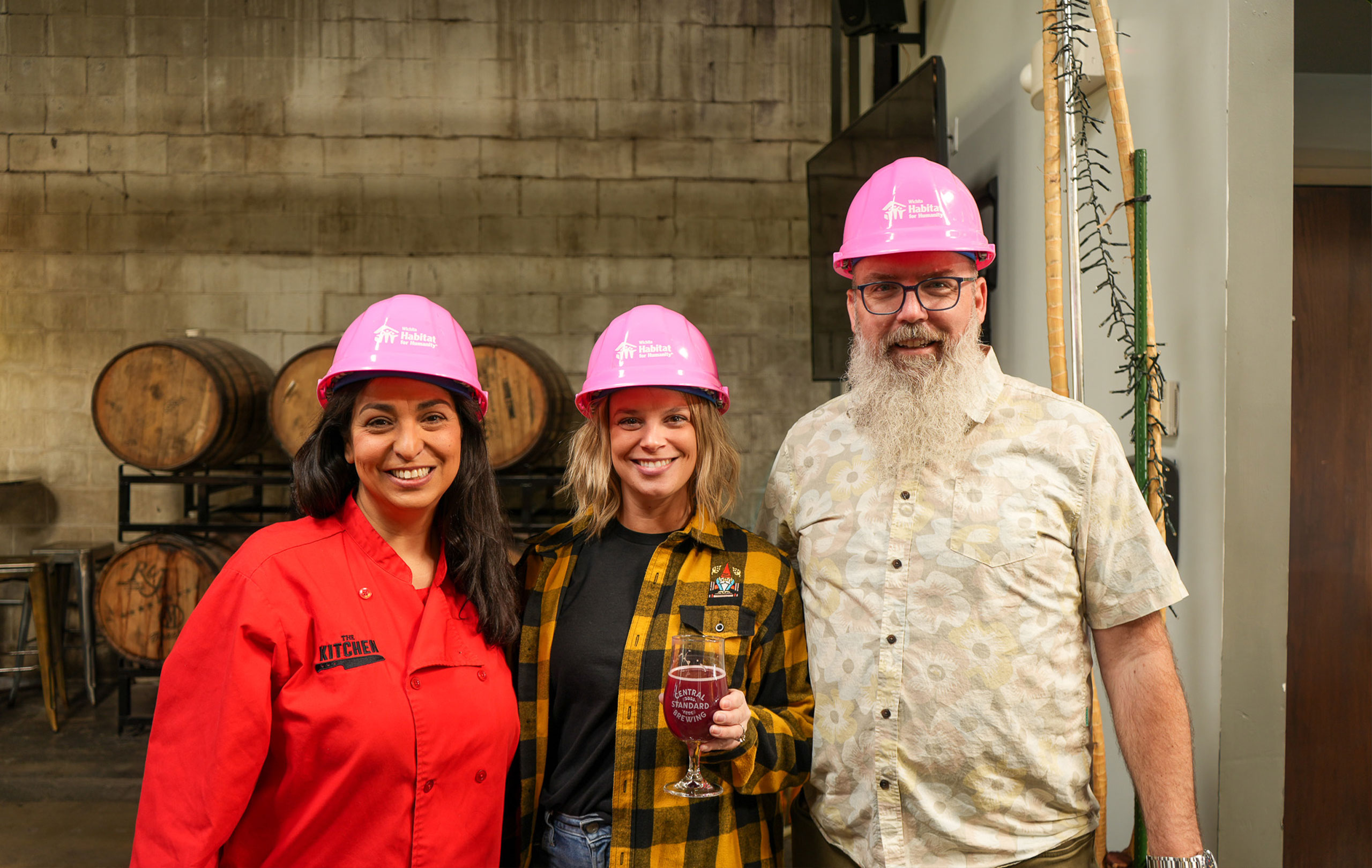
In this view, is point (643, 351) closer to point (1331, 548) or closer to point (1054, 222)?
point (1054, 222)

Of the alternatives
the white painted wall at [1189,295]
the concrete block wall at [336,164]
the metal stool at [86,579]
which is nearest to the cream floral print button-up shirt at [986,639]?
the white painted wall at [1189,295]

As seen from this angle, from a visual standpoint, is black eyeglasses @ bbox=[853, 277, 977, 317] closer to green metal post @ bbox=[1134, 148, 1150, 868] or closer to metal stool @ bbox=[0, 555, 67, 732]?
green metal post @ bbox=[1134, 148, 1150, 868]

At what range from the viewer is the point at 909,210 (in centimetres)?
146

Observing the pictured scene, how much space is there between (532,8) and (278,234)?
6.51 feet

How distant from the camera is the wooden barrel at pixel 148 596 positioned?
3865 millimetres

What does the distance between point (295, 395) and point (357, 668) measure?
284 centimetres

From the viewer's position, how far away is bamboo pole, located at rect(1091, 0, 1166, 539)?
1.75m

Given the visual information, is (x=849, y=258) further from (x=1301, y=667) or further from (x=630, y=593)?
(x=1301, y=667)

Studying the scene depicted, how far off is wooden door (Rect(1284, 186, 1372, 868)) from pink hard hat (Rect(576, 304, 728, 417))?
6.40ft

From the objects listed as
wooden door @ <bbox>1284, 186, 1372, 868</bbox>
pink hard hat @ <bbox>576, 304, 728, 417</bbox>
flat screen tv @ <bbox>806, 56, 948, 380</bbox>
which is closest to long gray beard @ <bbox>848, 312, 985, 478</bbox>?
pink hard hat @ <bbox>576, 304, 728, 417</bbox>

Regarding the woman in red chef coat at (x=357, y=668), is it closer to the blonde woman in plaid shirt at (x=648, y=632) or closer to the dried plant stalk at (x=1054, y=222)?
the blonde woman in plaid shirt at (x=648, y=632)

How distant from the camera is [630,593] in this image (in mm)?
1580

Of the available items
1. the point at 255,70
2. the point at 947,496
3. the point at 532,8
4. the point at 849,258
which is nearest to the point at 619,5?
the point at 532,8

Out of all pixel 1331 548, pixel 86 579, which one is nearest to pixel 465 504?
pixel 1331 548
